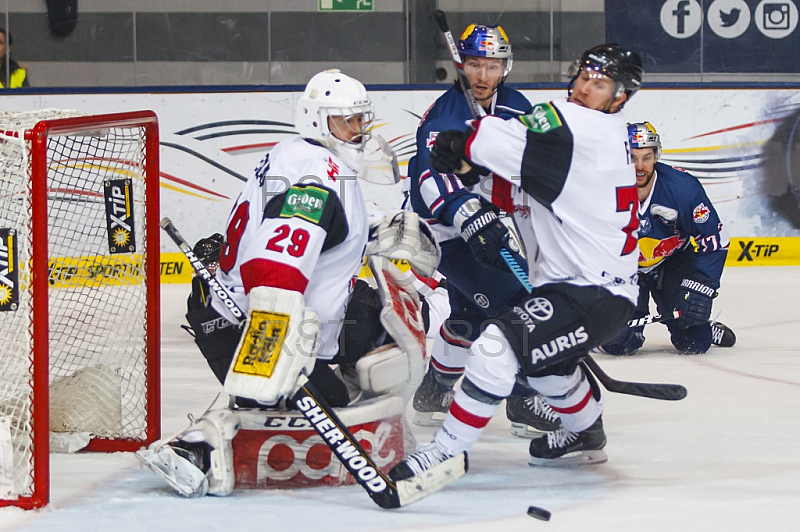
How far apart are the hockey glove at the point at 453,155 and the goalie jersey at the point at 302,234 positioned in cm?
20

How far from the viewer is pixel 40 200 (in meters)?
2.34

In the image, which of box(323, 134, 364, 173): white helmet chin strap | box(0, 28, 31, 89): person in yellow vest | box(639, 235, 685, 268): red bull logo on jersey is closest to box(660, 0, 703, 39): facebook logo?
box(639, 235, 685, 268): red bull logo on jersey

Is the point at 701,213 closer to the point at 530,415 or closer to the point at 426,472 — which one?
the point at 530,415

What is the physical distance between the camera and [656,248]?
454 cm

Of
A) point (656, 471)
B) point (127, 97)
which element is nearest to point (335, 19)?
point (127, 97)

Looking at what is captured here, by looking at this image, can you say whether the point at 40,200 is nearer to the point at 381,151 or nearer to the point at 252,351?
the point at 252,351

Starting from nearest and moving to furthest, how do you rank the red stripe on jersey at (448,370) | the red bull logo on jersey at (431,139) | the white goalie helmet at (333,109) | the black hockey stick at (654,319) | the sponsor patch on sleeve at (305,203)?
the sponsor patch on sleeve at (305,203) → the white goalie helmet at (333,109) → the red bull logo on jersey at (431,139) → the red stripe on jersey at (448,370) → the black hockey stick at (654,319)

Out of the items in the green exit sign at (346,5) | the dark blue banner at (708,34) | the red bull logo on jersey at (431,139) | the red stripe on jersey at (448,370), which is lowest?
the red stripe on jersey at (448,370)

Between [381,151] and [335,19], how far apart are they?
13.0 ft

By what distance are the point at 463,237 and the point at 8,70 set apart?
399cm

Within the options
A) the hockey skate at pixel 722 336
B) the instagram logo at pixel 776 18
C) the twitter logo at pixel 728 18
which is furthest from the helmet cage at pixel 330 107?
the instagram logo at pixel 776 18

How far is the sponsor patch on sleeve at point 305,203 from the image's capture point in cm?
240

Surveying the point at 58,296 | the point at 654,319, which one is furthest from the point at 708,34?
the point at 58,296

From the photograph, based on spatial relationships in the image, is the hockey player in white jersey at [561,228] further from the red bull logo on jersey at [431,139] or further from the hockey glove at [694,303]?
the hockey glove at [694,303]
